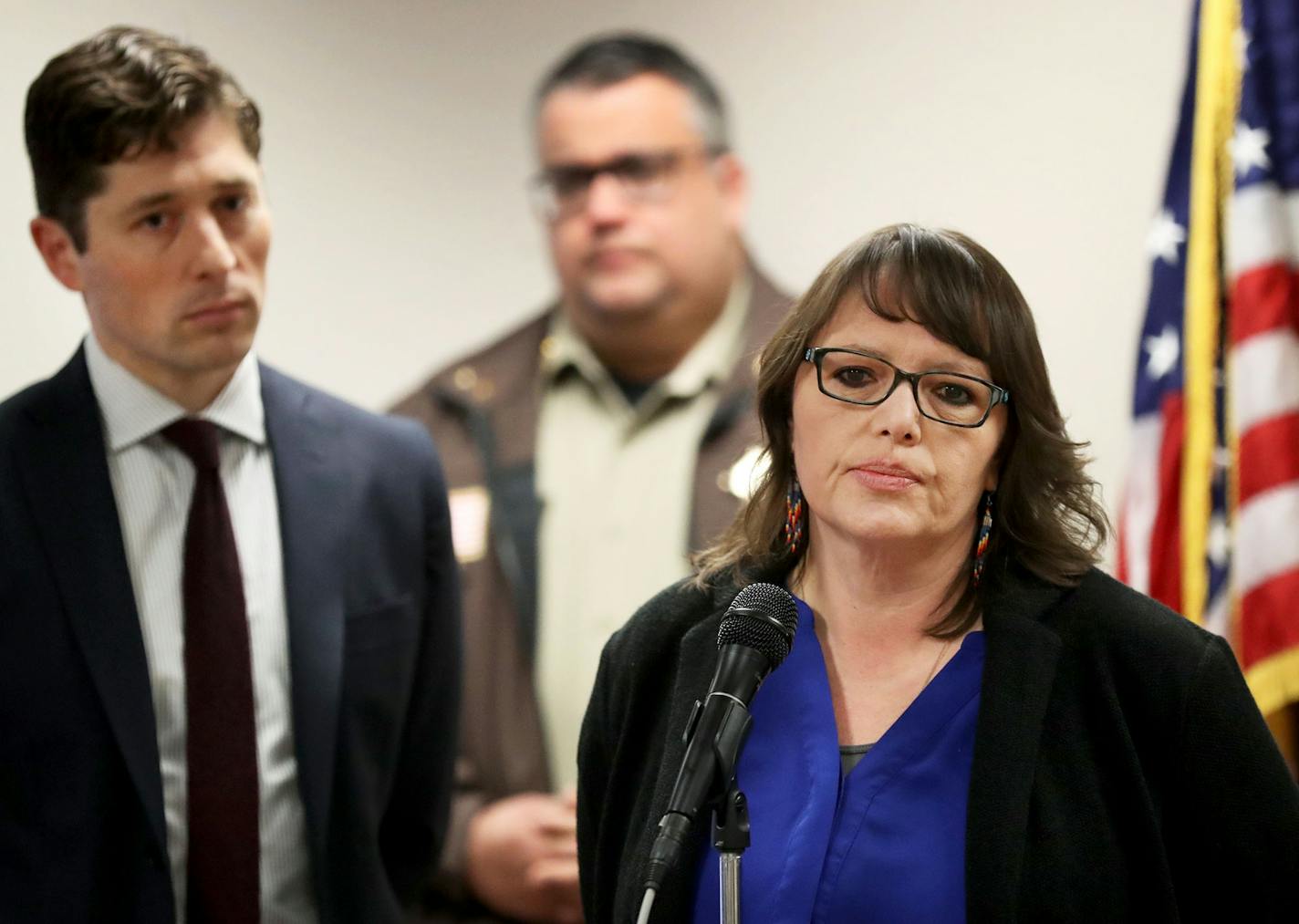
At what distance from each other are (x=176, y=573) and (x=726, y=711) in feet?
3.24

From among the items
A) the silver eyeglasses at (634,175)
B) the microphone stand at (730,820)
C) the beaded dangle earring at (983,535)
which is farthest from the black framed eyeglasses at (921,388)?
the silver eyeglasses at (634,175)

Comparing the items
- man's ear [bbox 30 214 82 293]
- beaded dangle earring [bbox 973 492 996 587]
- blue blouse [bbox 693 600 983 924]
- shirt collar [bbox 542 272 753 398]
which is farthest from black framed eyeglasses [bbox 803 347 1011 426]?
shirt collar [bbox 542 272 753 398]

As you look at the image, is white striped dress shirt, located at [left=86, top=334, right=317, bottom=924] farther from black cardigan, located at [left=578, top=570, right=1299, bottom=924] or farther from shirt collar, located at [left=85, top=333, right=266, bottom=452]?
black cardigan, located at [left=578, top=570, right=1299, bottom=924]

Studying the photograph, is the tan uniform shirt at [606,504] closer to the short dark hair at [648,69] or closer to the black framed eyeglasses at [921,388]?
the short dark hair at [648,69]

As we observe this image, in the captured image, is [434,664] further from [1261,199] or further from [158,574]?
[1261,199]

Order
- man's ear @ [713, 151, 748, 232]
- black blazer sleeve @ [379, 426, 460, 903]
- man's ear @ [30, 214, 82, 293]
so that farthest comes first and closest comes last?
man's ear @ [713, 151, 748, 232]
black blazer sleeve @ [379, 426, 460, 903]
man's ear @ [30, 214, 82, 293]

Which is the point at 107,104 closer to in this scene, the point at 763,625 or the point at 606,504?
the point at 763,625

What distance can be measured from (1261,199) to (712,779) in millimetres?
1839

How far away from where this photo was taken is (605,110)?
329 centimetres

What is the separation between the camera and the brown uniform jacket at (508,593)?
312 cm

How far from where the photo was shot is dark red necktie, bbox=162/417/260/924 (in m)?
1.95

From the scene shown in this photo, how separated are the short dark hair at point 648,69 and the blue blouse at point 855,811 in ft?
6.13

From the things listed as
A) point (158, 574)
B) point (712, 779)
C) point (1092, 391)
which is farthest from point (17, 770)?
point (1092, 391)

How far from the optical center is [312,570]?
2.08 meters
